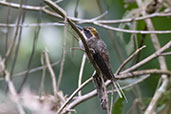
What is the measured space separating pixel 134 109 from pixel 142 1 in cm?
109

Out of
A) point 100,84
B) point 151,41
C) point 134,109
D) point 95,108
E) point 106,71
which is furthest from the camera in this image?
point 95,108

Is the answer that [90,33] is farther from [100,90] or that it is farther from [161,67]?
[161,67]

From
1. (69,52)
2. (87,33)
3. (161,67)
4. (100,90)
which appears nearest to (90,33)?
(87,33)

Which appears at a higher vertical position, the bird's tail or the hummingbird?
the hummingbird

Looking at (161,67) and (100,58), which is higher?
(100,58)

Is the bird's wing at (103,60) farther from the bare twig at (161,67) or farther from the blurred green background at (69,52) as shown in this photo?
the blurred green background at (69,52)

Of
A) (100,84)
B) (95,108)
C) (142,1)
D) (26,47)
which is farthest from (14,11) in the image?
(100,84)

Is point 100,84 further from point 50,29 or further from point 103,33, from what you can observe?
point 50,29

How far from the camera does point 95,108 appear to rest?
4051mm

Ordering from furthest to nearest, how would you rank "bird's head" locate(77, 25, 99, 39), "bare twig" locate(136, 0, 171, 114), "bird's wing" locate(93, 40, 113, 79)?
"bare twig" locate(136, 0, 171, 114), "bird's head" locate(77, 25, 99, 39), "bird's wing" locate(93, 40, 113, 79)

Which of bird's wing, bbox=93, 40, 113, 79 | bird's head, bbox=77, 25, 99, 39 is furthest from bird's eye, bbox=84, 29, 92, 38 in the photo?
bird's wing, bbox=93, 40, 113, 79

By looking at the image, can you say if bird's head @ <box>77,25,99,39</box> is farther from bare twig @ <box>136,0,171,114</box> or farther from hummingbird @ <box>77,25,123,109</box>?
bare twig @ <box>136,0,171,114</box>

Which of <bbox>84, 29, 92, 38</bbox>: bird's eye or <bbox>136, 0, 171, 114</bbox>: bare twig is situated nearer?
<bbox>84, 29, 92, 38</bbox>: bird's eye

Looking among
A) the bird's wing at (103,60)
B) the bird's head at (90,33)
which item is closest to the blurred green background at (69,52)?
the bird's head at (90,33)
